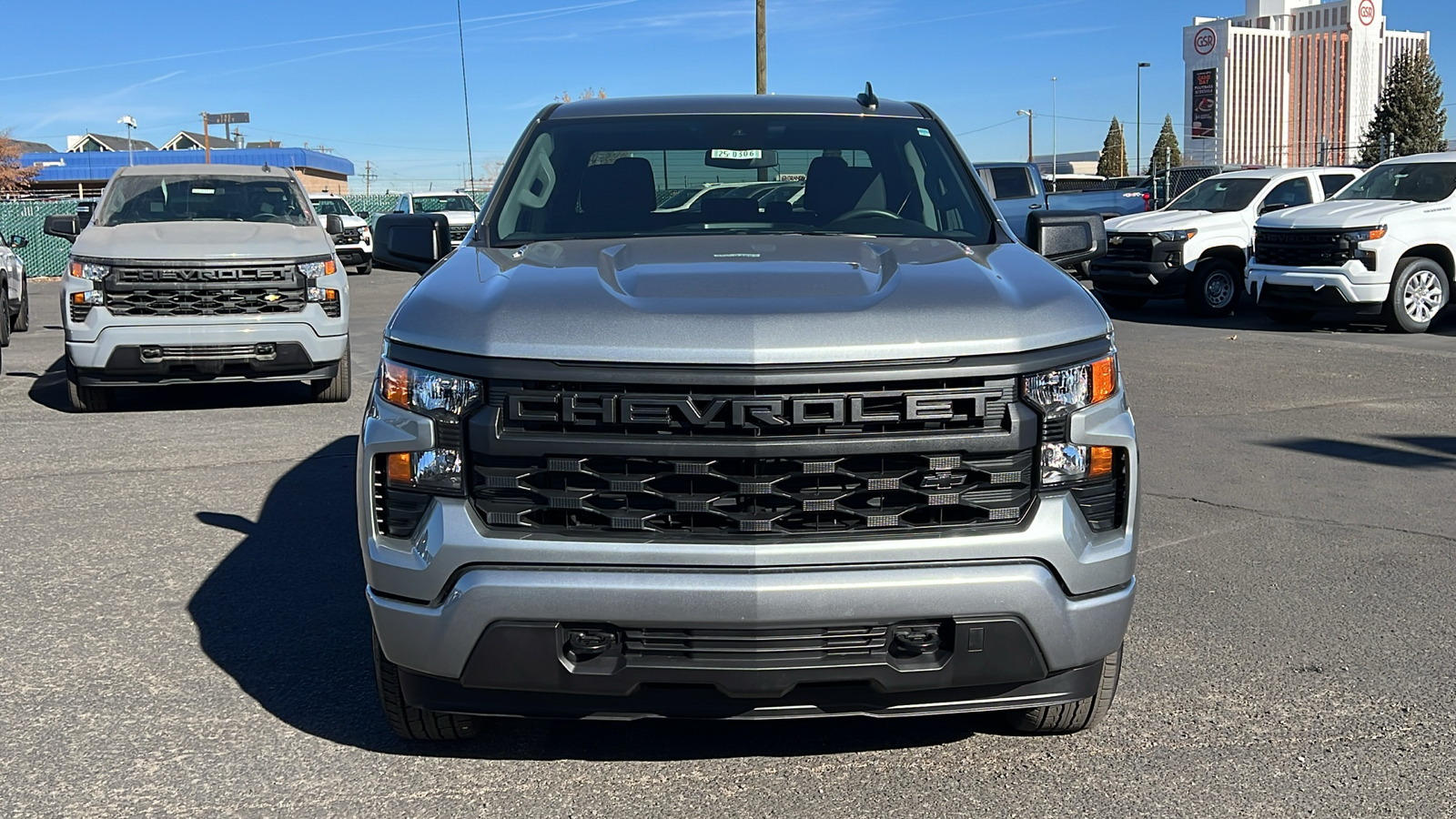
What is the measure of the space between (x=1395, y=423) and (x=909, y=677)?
7191 millimetres

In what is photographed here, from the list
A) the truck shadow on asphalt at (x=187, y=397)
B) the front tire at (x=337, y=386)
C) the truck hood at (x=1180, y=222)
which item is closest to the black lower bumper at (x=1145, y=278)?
the truck hood at (x=1180, y=222)

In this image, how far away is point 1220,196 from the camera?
1791 centimetres

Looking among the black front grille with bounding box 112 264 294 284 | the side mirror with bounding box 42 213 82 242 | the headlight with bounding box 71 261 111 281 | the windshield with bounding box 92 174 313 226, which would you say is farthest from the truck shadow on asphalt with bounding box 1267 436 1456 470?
the side mirror with bounding box 42 213 82 242

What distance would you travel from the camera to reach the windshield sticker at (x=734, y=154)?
486 cm

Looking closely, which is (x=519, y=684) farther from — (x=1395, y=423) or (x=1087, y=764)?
(x=1395, y=423)

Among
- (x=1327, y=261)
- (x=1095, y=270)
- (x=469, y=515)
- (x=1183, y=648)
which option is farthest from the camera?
(x=1095, y=270)

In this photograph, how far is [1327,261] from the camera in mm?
14734

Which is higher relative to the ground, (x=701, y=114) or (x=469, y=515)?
(x=701, y=114)

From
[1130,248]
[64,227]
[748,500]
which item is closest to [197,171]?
[64,227]

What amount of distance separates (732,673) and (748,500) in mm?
382

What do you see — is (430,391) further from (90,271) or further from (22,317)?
(22,317)

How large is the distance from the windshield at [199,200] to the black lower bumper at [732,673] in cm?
844

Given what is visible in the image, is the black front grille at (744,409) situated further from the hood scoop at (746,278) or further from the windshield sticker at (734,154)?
the windshield sticker at (734,154)

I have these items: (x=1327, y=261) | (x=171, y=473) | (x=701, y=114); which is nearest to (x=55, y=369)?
(x=171, y=473)
